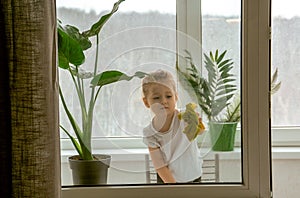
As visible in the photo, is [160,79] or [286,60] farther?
[286,60]

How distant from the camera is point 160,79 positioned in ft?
4.73

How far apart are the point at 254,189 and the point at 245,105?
0.74ft

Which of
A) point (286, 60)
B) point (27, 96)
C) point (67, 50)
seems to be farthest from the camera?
point (286, 60)

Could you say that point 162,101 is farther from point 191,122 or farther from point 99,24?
point 99,24

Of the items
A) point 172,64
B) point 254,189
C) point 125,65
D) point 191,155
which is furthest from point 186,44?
point 254,189

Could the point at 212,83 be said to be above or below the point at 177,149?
above

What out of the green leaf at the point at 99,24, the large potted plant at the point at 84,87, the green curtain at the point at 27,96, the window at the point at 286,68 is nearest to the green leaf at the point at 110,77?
the large potted plant at the point at 84,87

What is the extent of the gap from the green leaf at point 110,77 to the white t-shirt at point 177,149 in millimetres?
137

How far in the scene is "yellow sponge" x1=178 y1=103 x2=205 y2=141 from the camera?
1.44 metres

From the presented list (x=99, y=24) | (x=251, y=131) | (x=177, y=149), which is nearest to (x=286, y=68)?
(x=251, y=131)

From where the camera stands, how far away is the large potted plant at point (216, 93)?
144cm

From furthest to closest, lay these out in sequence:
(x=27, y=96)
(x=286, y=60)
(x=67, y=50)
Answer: (x=286, y=60) → (x=67, y=50) → (x=27, y=96)

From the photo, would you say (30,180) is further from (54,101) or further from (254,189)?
(254,189)

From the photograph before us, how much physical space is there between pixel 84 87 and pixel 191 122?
30cm
